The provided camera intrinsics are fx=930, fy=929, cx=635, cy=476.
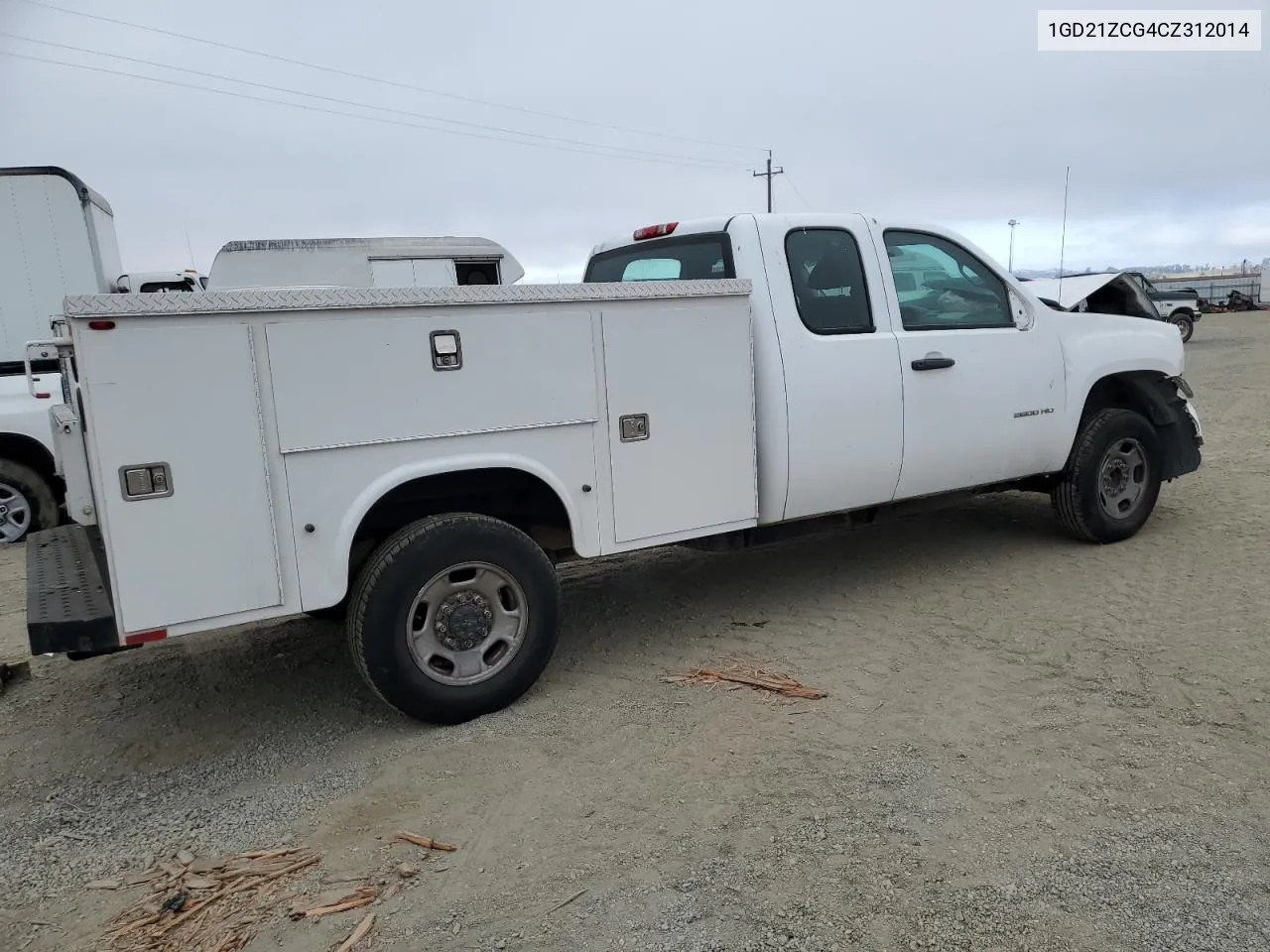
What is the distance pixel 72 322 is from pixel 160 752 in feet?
5.91

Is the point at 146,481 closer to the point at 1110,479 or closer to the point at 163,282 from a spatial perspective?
the point at 1110,479

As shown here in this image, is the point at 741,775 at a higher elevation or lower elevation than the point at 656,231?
lower

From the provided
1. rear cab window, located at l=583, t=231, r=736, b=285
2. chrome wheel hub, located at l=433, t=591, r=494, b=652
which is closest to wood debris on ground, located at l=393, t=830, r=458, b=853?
chrome wheel hub, located at l=433, t=591, r=494, b=652

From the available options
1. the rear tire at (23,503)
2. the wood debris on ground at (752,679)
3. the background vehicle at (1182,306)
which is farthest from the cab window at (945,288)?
the background vehicle at (1182,306)

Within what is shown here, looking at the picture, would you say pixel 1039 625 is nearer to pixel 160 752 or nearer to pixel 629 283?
pixel 629 283

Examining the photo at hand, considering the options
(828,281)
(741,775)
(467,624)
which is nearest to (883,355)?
(828,281)

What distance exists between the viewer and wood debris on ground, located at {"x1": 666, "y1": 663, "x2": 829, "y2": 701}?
4.04 m

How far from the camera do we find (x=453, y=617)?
3.75m

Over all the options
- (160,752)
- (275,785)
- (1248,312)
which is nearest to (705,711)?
(275,785)

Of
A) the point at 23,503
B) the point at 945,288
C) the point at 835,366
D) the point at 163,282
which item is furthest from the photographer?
the point at 163,282

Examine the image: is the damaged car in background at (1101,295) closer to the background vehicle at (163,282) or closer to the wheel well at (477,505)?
the wheel well at (477,505)

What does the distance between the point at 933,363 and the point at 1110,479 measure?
1.94 metres

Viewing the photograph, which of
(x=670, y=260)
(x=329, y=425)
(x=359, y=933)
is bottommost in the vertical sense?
(x=359, y=933)

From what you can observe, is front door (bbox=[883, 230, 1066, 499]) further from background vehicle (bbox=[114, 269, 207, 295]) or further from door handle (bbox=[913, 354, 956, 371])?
background vehicle (bbox=[114, 269, 207, 295])
